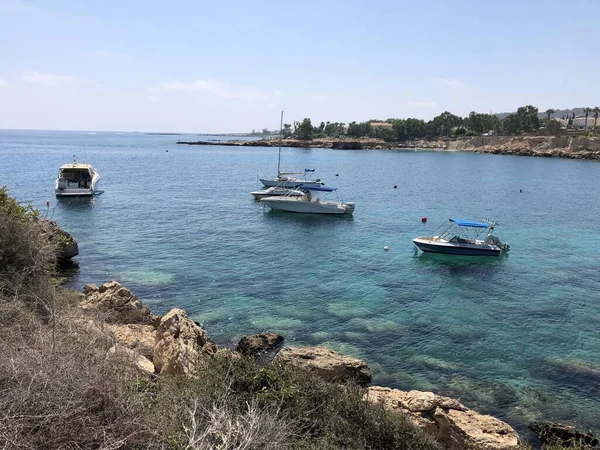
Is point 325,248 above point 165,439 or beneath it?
beneath

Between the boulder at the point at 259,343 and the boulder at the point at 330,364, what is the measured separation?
1.95 m

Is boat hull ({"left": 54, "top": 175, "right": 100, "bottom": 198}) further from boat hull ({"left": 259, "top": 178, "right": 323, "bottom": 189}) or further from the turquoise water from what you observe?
boat hull ({"left": 259, "top": 178, "right": 323, "bottom": 189})

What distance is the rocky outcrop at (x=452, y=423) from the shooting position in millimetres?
11375

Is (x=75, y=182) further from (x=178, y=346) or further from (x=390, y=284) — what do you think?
(x=178, y=346)

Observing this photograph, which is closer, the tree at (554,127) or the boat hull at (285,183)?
the boat hull at (285,183)

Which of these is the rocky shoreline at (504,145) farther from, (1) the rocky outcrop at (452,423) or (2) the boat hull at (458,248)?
(1) the rocky outcrop at (452,423)

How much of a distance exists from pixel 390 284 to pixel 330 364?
39.5ft

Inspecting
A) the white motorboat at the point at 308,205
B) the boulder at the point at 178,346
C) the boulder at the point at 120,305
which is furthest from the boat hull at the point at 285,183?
the boulder at the point at 178,346

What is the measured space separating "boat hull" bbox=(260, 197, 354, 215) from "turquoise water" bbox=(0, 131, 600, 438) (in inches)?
52.9

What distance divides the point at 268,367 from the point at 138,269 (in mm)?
19187

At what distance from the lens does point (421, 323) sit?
20.5 m

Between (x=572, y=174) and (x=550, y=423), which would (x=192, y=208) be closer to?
(x=550, y=423)

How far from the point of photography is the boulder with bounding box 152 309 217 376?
12.8 meters

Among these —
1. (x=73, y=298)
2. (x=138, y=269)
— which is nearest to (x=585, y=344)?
(x=73, y=298)
